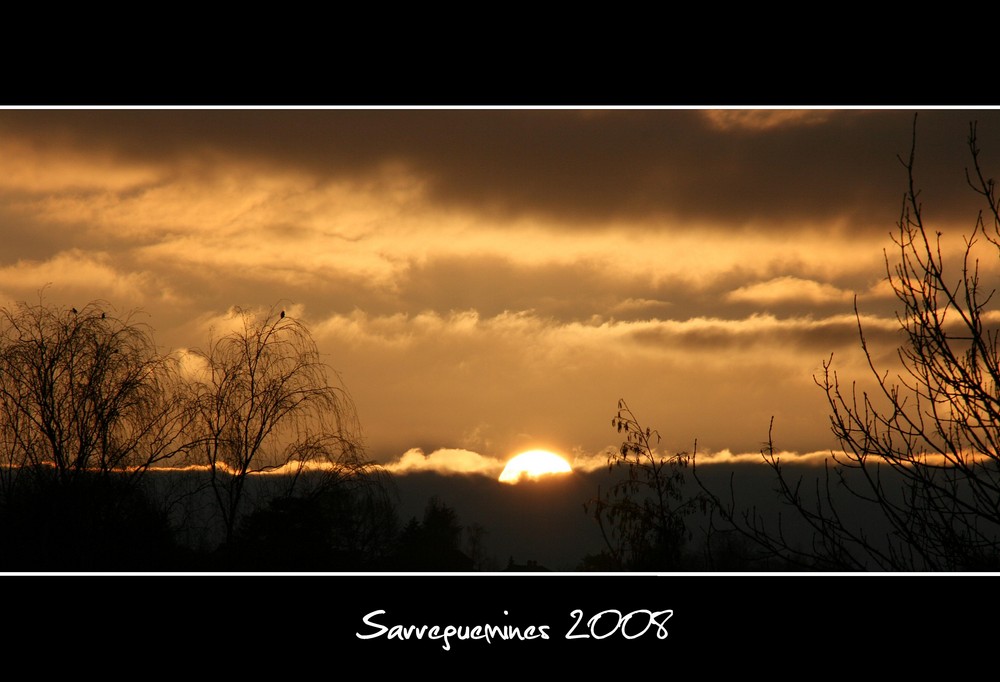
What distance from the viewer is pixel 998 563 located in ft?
11.8

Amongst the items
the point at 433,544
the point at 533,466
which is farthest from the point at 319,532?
the point at 533,466

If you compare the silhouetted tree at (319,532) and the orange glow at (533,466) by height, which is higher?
the orange glow at (533,466)

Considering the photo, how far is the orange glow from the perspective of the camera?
4781mm

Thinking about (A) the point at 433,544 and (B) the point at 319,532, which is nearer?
(A) the point at 433,544

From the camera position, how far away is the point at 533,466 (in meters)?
4.82

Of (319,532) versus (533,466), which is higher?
(533,466)

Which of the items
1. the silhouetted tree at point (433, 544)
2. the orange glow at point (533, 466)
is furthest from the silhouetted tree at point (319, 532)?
the orange glow at point (533, 466)

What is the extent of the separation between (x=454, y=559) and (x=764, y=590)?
150 cm

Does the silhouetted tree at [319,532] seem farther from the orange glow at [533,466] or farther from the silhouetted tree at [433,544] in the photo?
the orange glow at [533,466]

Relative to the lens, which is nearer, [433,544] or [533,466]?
[433,544]

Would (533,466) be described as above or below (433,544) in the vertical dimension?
above

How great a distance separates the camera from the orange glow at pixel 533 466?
15.7ft

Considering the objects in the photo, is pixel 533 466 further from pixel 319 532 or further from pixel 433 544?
pixel 319 532
